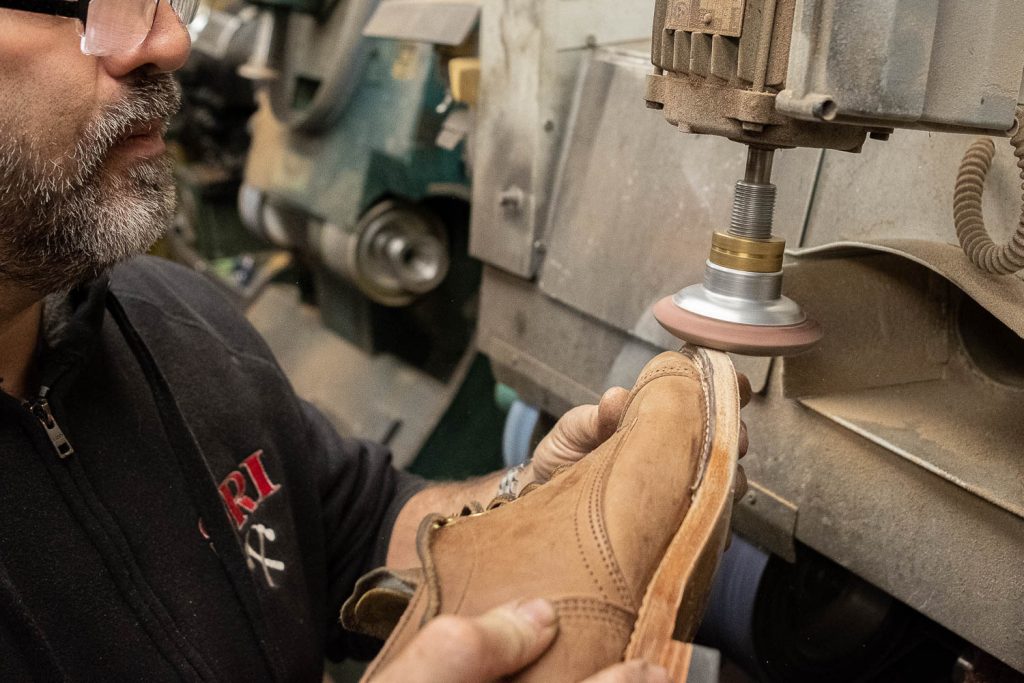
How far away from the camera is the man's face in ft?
2.70

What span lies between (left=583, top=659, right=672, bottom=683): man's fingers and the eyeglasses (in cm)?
71

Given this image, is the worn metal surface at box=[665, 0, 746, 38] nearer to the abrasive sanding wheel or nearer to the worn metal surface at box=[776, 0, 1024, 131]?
the worn metal surface at box=[776, 0, 1024, 131]

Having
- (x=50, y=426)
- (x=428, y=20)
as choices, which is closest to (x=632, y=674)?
(x=50, y=426)

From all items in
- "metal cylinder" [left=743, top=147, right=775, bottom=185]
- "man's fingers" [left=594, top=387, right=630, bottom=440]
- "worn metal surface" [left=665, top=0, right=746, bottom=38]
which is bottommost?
"man's fingers" [left=594, top=387, right=630, bottom=440]

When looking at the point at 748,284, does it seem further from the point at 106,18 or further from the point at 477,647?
the point at 106,18

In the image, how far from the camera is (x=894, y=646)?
107 centimetres

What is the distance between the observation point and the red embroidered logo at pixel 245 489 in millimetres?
1043

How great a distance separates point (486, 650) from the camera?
0.57 meters

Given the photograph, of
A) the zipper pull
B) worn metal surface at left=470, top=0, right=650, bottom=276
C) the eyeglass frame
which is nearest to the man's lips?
the eyeglass frame

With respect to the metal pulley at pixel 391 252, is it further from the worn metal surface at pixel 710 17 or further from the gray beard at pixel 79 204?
the worn metal surface at pixel 710 17

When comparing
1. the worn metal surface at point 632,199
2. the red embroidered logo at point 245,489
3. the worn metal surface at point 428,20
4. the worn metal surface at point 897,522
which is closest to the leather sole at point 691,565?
the worn metal surface at point 897,522

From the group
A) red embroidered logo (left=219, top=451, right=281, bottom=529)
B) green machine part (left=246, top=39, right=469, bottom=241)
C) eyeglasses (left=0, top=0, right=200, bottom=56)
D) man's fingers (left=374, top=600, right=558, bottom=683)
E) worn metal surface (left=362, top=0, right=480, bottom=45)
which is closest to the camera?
man's fingers (left=374, top=600, right=558, bottom=683)

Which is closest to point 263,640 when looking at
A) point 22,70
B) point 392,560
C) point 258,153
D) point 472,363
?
point 392,560

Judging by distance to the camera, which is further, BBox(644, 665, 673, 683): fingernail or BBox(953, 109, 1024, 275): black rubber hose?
BBox(953, 109, 1024, 275): black rubber hose
